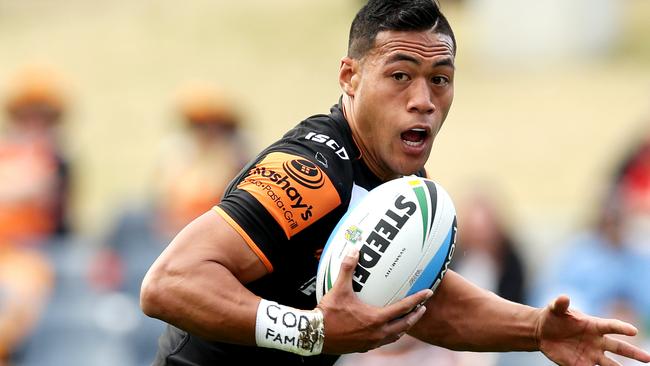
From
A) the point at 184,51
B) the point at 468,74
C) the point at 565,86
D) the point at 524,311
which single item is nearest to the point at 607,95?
the point at 565,86

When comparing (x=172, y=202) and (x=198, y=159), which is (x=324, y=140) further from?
(x=198, y=159)

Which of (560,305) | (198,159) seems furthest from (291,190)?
(198,159)

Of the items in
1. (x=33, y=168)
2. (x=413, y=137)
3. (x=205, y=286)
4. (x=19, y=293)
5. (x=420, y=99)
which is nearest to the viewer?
(x=205, y=286)

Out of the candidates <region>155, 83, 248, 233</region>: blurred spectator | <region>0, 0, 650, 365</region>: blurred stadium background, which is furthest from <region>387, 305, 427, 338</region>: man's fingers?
<region>0, 0, 650, 365</region>: blurred stadium background

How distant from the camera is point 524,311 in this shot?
237 inches

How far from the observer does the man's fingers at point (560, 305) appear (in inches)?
221

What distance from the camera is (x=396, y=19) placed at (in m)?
5.47

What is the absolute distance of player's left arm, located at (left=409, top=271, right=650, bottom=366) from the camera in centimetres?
576

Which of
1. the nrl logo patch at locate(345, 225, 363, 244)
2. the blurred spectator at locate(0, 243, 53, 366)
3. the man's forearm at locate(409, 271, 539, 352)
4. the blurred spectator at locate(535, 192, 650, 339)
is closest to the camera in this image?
the nrl logo patch at locate(345, 225, 363, 244)

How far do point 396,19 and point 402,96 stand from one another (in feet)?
1.02

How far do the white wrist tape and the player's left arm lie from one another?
3.82ft

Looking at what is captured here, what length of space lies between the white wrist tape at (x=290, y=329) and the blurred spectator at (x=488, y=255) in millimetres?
5025

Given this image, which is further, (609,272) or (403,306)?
(609,272)

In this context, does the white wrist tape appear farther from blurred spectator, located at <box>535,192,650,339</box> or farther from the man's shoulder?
blurred spectator, located at <box>535,192,650,339</box>
